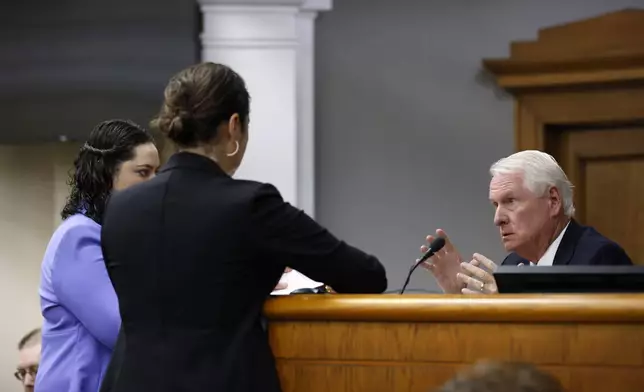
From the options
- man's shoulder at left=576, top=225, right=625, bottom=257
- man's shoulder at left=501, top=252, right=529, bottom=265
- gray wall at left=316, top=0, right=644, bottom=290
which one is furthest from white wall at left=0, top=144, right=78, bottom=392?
man's shoulder at left=576, top=225, right=625, bottom=257

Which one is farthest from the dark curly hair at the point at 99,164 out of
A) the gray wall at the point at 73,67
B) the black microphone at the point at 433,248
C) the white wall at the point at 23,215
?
the white wall at the point at 23,215

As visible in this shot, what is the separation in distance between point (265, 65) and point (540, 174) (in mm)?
1941

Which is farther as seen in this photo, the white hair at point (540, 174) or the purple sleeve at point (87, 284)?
the white hair at point (540, 174)

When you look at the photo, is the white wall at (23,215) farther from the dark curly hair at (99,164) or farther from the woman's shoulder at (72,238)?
the woman's shoulder at (72,238)

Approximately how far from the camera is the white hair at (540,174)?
339cm

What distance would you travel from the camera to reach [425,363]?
87.9 inches

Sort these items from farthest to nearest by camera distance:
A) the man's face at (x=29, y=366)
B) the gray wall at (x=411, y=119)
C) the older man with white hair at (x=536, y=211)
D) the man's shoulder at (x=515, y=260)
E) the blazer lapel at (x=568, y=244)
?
the gray wall at (x=411, y=119), the man's face at (x=29, y=366), the man's shoulder at (x=515, y=260), the older man with white hair at (x=536, y=211), the blazer lapel at (x=568, y=244)

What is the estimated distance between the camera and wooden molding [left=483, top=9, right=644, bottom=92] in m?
4.97

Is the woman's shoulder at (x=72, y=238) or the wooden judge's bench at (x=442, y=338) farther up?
the woman's shoulder at (x=72, y=238)

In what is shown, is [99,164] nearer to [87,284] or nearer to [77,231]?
[77,231]

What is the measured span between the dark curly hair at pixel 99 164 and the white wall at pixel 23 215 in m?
1.98

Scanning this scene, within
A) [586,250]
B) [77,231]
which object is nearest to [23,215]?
[77,231]

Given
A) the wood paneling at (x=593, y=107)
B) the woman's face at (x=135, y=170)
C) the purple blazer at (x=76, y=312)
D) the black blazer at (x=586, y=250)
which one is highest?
the wood paneling at (x=593, y=107)

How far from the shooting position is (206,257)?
7.21 ft
